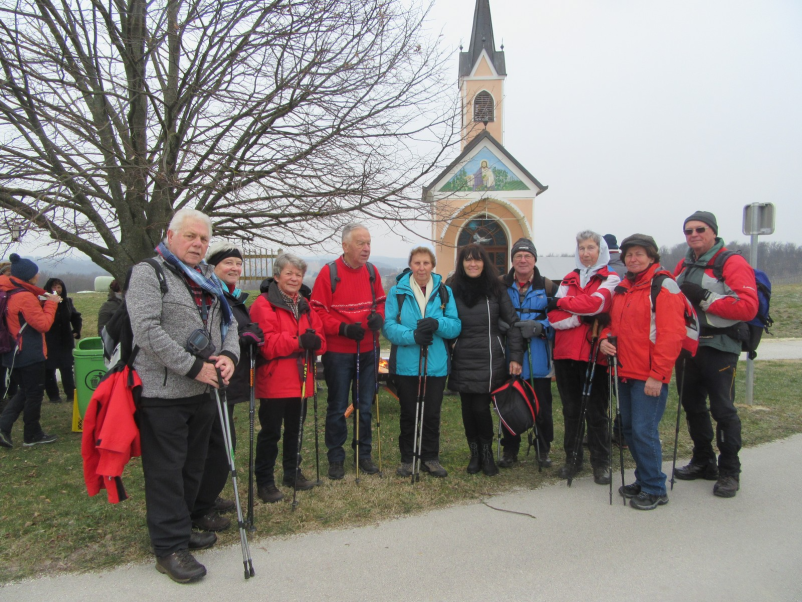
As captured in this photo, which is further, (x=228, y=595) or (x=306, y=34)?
(x=306, y=34)

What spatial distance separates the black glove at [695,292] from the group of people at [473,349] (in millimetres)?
11

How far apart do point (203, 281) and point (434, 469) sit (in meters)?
2.56

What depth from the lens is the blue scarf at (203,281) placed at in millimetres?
3133

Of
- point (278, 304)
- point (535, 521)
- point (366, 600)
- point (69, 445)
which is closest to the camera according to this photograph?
point (366, 600)

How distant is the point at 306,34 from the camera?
20.1 feet

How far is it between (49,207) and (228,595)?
14.3ft

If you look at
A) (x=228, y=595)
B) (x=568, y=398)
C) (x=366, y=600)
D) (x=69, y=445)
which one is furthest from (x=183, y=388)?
(x=69, y=445)

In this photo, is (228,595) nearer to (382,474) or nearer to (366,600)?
(366,600)

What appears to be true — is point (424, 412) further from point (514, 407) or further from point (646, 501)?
point (646, 501)

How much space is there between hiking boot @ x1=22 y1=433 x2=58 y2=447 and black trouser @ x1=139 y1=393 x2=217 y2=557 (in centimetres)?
370

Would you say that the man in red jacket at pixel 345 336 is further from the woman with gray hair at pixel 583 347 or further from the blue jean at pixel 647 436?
the blue jean at pixel 647 436

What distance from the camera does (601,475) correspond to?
451 centimetres

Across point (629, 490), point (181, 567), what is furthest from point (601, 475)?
point (181, 567)

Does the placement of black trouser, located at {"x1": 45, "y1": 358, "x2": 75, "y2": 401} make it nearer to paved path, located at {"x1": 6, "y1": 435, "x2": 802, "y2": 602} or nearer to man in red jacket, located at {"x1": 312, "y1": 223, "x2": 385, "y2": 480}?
man in red jacket, located at {"x1": 312, "y1": 223, "x2": 385, "y2": 480}
